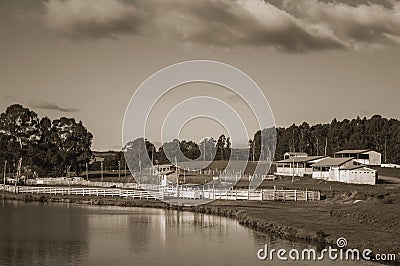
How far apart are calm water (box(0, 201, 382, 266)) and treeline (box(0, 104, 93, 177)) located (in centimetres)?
5541

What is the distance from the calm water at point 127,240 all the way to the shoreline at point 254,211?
1443mm

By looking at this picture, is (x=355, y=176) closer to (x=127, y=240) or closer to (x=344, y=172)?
(x=344, y=172)

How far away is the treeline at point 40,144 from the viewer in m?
119

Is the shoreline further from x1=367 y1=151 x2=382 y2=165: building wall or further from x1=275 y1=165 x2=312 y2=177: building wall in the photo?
x1=367 y1=151 x2=382 y2=165: building wall

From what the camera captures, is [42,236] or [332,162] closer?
[42,236]

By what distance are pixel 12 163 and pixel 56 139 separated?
11895 mm

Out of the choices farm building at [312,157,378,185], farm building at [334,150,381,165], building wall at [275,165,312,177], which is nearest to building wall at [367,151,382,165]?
farm building at [334,150,381,165]

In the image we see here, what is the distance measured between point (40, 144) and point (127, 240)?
88.8 m

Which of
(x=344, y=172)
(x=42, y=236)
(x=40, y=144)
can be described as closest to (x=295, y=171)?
(x=344, y=172)

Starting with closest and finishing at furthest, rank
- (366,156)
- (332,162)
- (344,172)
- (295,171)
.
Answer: (344,172)
(332,162)
(295,171)
(366,156)

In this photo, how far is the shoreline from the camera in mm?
42031

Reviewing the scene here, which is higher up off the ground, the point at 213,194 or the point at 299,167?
the point at 299,167

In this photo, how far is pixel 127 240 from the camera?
44.5 meters

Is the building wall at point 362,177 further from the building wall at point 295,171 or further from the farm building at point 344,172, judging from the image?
the building wall at point 295,171
